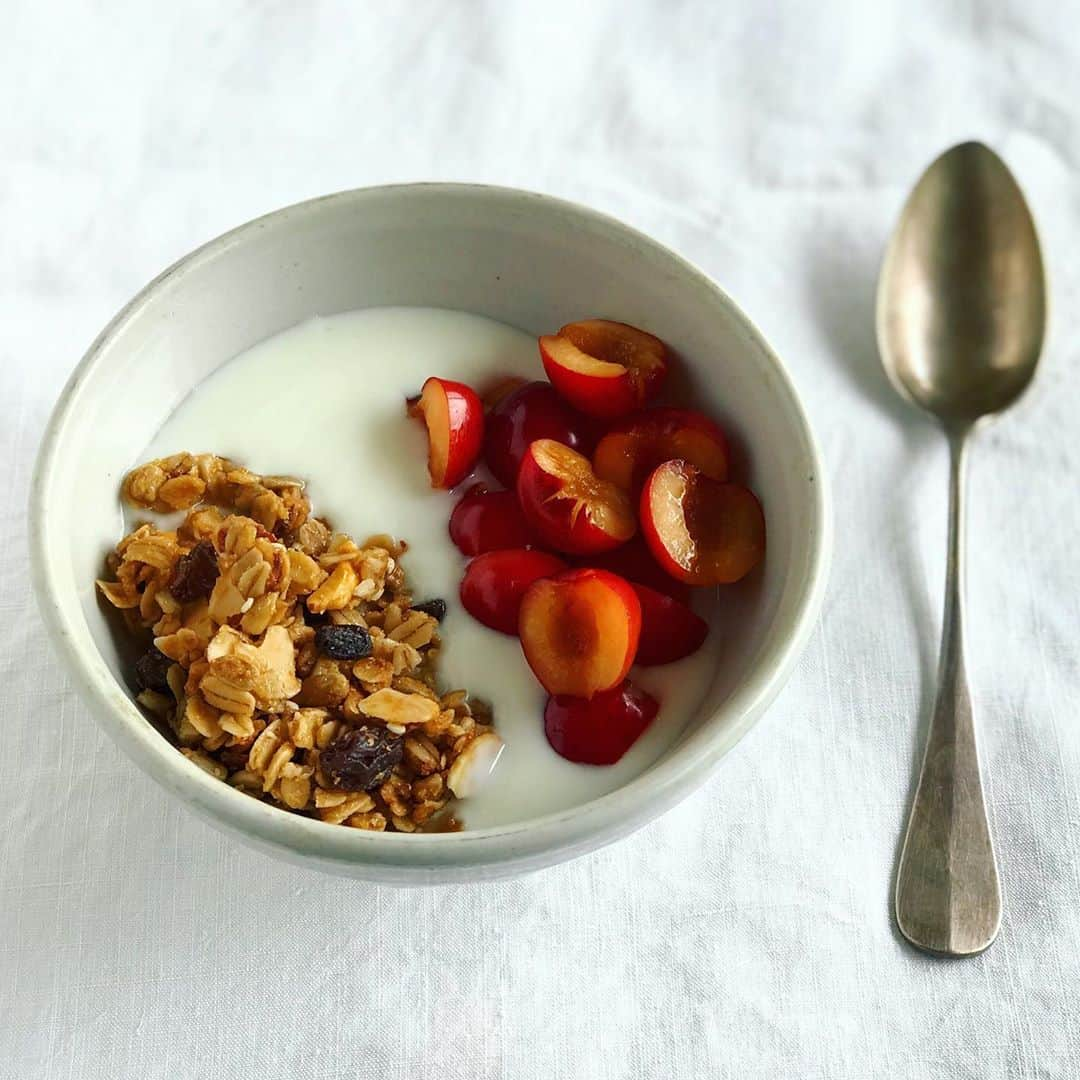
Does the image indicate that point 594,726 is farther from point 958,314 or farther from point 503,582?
point 958,314

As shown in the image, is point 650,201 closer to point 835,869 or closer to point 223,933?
point 835,869

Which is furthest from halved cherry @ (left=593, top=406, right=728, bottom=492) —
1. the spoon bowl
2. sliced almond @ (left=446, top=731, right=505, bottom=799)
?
the spoon bowl

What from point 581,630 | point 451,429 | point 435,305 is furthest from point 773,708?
point 435,305

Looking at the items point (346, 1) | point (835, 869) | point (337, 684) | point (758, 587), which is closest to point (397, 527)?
point (337, 684)

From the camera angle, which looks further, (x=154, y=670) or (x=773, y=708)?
(x=773, y=708)

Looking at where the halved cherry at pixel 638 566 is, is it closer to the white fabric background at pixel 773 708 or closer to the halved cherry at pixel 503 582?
the halved cherry at pixel 503 582

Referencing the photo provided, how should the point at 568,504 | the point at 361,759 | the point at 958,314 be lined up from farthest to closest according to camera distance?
the point at 958,314, the point at 568,504, the point at 361,759

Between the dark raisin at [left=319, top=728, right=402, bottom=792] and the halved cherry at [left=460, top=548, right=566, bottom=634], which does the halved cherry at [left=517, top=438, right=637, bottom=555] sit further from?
the dark raisin at [left=319, top=728, right=402, bottom=792]
